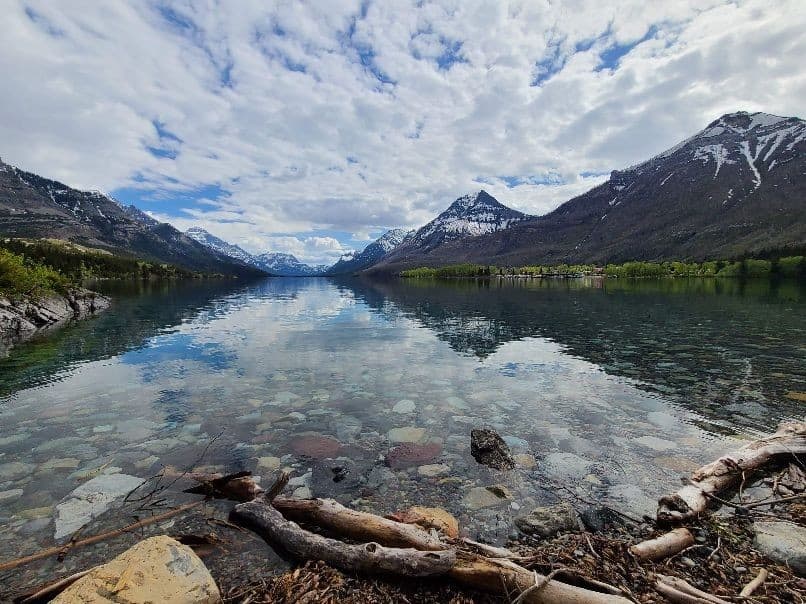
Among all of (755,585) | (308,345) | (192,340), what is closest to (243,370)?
(308,345)

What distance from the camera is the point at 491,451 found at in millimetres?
11750

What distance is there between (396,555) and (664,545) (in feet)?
15.7

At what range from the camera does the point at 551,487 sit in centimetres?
1020

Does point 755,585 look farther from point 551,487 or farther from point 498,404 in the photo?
point 498,404

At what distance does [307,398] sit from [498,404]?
27.3ft

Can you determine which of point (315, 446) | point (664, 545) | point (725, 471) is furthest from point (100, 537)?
point (725, 471)

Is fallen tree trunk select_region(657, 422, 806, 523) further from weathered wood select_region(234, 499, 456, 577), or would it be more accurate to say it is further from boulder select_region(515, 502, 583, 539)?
weathered wood select_region(234, 499, 456, 577)

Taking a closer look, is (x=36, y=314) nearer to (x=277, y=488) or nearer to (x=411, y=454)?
(x=277, y=488)

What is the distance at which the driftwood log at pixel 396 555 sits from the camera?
5.55 m

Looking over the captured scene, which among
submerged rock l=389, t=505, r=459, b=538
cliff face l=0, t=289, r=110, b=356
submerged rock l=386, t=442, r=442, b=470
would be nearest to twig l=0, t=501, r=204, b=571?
submerged rock l=389, t=505, r=459, b=538

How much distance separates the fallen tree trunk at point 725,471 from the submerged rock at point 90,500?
39.5ft

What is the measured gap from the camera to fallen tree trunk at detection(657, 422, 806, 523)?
329 inches

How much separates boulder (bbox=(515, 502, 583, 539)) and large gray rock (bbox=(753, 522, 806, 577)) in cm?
306

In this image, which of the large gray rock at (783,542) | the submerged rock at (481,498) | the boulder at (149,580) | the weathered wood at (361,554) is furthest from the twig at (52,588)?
the large gray rock at (783,542)
